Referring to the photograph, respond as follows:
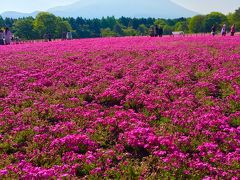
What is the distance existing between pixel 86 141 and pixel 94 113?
92.2 inches

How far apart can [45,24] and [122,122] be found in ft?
493

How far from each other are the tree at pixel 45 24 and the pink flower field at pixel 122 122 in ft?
443

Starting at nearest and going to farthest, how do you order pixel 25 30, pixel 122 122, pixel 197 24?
pixel 122 122, pixel 25 30, pixel 197 24

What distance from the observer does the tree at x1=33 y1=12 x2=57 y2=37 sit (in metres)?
145

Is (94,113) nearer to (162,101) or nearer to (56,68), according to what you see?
(162,101)

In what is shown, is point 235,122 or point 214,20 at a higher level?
point 214,20

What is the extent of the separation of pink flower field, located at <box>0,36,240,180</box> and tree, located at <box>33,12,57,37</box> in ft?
443

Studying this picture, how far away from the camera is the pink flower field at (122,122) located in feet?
24.9

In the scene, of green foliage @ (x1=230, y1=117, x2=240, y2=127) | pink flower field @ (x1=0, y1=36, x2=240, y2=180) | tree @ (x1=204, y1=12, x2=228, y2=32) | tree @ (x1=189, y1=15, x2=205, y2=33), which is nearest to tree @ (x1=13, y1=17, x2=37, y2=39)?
tree @ (x1=189, y1=15, x2=205, y2=33)

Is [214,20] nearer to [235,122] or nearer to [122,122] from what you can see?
[235,122]

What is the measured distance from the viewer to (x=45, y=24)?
5955 inches

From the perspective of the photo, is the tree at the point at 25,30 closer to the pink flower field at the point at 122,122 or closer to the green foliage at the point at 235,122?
the pink flower field at the point at 122,122

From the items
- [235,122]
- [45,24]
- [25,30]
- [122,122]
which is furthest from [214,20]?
[122,122]

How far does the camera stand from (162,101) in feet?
39.8
